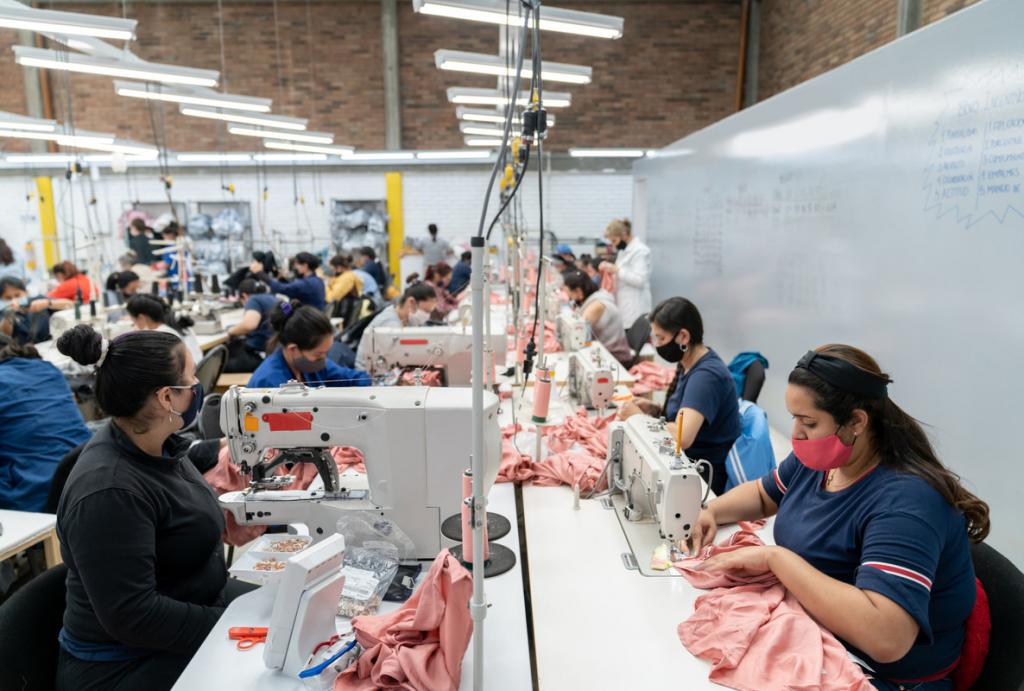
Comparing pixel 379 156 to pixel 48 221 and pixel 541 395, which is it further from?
pixel 541 395

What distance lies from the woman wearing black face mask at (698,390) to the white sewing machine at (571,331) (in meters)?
1.60

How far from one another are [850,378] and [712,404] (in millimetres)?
1017

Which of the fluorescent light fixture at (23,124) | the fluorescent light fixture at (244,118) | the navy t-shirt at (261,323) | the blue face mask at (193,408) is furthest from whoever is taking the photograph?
the fluorescent light fixture at (244,118)

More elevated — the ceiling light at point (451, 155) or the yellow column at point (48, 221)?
the ceiling light at point (451, 155)

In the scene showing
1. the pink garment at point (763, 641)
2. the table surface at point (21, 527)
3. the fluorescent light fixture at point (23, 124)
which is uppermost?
the fluorescent light fixture at point (23, 124)

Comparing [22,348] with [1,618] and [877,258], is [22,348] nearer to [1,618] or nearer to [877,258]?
[1,618]

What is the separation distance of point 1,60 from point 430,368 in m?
11.8

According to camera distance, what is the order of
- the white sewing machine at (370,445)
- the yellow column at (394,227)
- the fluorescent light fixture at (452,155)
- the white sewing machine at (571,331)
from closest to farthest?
1. the white sewing machine at (370,445)
2. the white sewing machine at (571,331)
3. the fluorescent light fixture at (452,155)
4. the yellow column at (394,227)

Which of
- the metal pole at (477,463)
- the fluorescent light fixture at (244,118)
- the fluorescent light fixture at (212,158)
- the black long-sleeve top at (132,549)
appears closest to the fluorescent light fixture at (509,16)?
the metal pole at (477,463)

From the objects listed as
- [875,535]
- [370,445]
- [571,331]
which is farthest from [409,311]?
[875,535]

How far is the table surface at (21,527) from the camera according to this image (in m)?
2.25

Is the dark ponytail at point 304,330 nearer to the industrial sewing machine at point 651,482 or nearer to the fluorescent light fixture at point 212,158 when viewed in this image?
the industrial sewing machine at point 651,482

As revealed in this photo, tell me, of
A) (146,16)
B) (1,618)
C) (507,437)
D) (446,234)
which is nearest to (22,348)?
(1,618)

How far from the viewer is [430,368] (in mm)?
3537
